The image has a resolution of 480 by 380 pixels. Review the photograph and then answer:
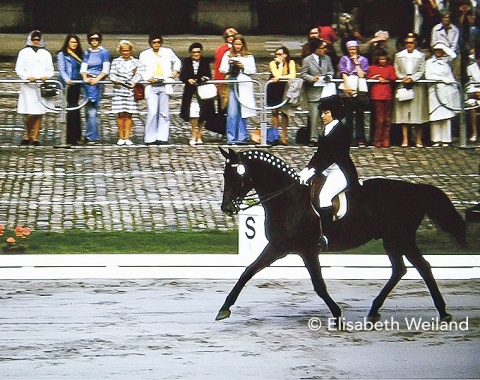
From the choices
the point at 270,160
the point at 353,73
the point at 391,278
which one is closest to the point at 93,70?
the point at 353,73

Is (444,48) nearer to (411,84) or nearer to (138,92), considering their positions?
(411,84)

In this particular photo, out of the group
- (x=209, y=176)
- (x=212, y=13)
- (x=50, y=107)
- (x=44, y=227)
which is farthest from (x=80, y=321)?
(x=212, y=13)

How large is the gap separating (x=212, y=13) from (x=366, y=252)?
1748cm

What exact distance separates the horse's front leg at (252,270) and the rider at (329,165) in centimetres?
51

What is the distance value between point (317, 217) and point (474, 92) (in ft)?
33.8

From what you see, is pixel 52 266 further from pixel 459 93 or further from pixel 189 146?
pixel 459 93

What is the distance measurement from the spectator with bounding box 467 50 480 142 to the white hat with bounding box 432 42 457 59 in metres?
0.40

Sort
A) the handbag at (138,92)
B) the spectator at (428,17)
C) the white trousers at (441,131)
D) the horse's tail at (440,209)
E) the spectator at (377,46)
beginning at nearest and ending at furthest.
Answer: the horse's tail at (440,209), the handbag at (138,92), the spectator at (377,46), the white trousers at (441,131), the spectator at (428,17)

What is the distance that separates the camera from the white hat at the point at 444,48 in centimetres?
2242

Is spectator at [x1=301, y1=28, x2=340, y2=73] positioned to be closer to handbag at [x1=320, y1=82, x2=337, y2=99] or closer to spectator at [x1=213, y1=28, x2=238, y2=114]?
handbag at [x1=320, y1=82, x2=337, y2=99]

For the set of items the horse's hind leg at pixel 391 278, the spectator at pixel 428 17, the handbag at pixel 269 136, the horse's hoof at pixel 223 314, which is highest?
the spectator at pixel 428 17

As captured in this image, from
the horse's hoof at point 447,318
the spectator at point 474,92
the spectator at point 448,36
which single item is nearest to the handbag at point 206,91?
the spectator at point 448,36

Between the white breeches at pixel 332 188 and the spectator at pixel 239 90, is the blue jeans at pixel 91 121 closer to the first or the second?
the spectator at pixel 239 90

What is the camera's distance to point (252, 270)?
12.8 metres
